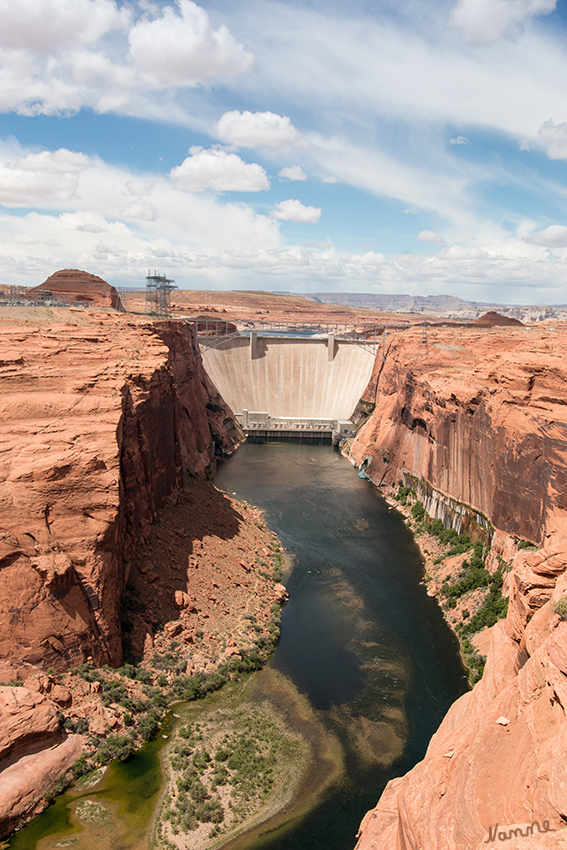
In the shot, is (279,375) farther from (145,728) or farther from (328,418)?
(145,728)

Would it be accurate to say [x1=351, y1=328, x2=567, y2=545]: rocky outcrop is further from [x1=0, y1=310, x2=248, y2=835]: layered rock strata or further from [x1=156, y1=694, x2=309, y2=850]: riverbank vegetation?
[x1=0, y1=310, x2=248, y2=835]: layered rock strata

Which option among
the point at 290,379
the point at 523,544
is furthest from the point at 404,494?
the point at 290,379

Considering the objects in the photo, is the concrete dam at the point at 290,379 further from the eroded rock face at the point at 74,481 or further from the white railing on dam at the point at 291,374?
the eroded rock face at the point at 74,481

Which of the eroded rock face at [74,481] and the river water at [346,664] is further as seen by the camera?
the eroded rock face at [74,481]

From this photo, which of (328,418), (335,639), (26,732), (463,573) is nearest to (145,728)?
(26,732)

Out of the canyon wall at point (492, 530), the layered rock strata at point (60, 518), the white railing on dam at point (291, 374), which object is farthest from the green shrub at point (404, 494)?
the white railing on dam at point (291, 374)

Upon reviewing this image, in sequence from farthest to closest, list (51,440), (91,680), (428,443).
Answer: (428,443)
(51,440)
(91,680)
